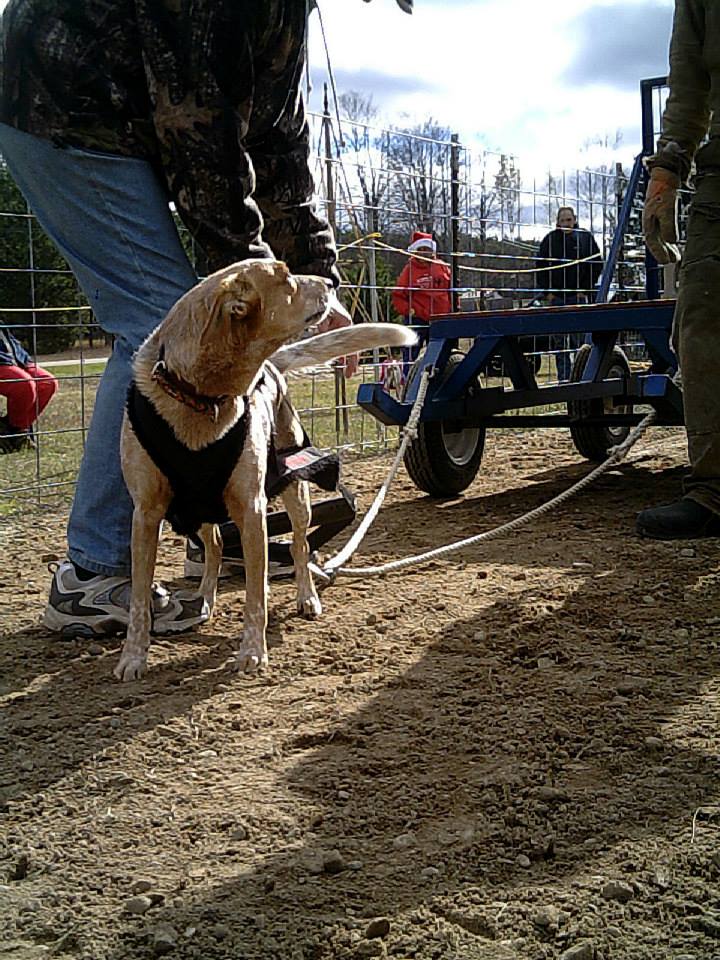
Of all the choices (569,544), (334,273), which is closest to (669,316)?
(569,544)

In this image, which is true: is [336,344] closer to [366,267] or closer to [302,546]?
[302,546]

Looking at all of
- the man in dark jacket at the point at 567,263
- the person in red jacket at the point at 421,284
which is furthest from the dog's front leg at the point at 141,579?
the man in dark jacket at the point at 567,263

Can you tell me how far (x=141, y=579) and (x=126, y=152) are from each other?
1173mm

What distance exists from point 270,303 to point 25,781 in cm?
131

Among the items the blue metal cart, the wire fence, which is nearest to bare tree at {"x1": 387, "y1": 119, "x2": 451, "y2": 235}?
the wire fence

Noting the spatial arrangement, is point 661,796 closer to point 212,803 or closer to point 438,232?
point 212,803

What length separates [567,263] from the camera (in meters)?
10.9

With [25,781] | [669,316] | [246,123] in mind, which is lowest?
[25,781]

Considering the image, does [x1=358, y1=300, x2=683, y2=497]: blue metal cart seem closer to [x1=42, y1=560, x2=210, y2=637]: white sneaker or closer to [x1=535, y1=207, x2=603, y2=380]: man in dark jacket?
[x1=42, y1=560, x2=210, y2=637]: white sneaker

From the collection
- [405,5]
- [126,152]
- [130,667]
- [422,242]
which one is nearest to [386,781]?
[130,667]

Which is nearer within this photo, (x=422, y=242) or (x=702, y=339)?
(x=702, y=339)

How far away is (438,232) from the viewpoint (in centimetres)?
971

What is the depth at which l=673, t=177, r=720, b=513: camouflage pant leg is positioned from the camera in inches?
147

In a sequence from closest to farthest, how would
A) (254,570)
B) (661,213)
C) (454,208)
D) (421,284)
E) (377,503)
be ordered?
(254,570), (377,503), (661,213), (454,208), (421,284)
